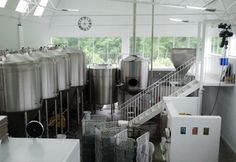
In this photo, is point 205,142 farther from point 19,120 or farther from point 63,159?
point 19,120

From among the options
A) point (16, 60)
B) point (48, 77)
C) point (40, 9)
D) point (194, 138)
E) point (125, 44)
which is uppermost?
point (40, 9)

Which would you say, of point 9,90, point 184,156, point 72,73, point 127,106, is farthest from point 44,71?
point 184,156

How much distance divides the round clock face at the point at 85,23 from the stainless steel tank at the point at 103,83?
317 cm

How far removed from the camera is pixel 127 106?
730 centimetres

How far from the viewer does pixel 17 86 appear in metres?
4.36

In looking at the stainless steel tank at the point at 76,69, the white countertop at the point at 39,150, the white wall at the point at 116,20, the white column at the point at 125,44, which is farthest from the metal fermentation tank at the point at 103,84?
the white countertop at the point at 39,150

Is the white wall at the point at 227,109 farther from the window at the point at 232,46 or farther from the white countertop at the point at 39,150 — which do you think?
the white countertop at the point at 39,150

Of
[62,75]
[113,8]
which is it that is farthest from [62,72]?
[113,8]

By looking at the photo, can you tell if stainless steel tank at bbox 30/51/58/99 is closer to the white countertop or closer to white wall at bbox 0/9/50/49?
white wall at bbox 0/9/50/49

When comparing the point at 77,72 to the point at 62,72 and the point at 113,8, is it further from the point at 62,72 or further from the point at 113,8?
the point at 113,8

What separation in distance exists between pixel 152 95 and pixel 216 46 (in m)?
2.56

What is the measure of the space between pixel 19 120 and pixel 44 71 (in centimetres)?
131

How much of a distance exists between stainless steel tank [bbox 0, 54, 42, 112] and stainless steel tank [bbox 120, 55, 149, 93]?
148 inches

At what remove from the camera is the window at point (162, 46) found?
10758 millimetres
